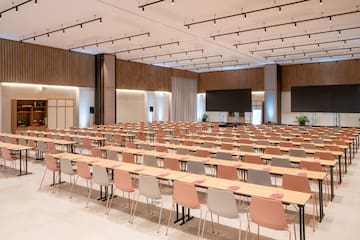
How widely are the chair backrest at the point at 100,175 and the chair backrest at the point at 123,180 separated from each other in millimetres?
306

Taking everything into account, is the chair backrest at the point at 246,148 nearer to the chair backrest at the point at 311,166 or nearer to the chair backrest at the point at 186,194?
the chair backrest at the point at 311,166

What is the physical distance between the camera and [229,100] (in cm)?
2600

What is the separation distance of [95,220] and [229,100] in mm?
21951

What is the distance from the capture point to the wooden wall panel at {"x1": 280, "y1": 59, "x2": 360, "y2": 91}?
21469 mm

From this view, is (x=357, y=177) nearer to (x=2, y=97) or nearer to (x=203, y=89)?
(x=2, y=97)

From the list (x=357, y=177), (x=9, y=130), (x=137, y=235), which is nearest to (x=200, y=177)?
(x=137, y=235)

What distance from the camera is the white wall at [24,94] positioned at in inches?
588

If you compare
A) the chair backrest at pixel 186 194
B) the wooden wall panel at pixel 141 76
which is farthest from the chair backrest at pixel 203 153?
the wooden wall panel at pixel 141 76

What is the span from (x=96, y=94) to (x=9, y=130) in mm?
5757

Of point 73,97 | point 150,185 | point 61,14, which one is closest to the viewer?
point 150,185

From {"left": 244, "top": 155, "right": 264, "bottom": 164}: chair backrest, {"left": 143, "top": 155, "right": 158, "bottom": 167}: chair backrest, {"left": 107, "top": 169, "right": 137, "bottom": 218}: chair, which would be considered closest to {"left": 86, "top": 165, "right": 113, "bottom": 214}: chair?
{"left": 107, "top": 169, "right": 137, "bottom": 218}: chair

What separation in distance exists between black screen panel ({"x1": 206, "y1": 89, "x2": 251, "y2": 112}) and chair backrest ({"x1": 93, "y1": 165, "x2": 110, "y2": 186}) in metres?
20.6

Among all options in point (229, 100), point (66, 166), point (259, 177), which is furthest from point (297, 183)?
point (229, 100)

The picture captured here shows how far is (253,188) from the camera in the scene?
4371 millimetres
